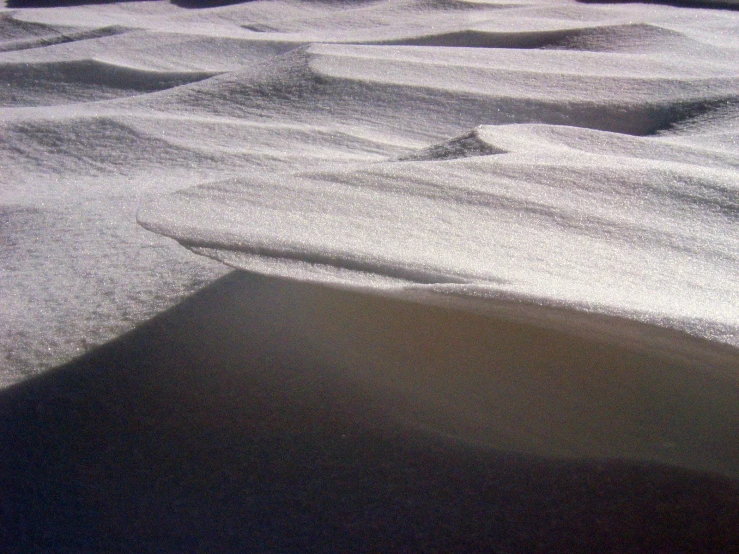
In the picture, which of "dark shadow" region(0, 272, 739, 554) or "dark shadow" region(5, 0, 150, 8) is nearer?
"dark shadow" region(0, 272, 739, 554)

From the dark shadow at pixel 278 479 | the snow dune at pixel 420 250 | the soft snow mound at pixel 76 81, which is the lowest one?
the dark shadow at pixel 278 479

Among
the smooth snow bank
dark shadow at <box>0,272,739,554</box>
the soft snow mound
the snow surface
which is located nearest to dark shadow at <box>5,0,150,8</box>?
the soft snow mound

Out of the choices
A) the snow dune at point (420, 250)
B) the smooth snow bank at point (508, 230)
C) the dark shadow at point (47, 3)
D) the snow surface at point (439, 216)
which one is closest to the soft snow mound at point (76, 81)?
the snow surface at point (439, 216)

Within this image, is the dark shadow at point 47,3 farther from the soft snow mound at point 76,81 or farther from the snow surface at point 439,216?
the snow surface at point 439,216

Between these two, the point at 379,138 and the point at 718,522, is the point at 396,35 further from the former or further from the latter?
the point at 718,522

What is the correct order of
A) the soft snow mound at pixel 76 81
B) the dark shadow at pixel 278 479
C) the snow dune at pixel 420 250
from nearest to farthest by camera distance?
the dark shadow at pixel 278 479
the snow dune at pixel 420 250
the soft snow mound at pixel 76 81

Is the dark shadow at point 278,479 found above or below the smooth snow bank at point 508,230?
below

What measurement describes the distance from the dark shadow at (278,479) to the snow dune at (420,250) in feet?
0.04

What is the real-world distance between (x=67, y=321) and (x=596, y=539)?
0.64m

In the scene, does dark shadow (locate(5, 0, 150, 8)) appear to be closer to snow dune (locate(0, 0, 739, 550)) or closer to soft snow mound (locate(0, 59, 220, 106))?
soft snow mound (locate(0, 59, 220, 106))

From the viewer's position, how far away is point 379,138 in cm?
165

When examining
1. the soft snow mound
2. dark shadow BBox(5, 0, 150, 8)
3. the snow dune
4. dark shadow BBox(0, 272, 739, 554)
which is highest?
dark shadow BBox(5, 0, 150, 8)

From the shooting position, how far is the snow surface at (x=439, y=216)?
2.53ft

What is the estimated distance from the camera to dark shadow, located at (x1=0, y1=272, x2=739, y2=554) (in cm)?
67
